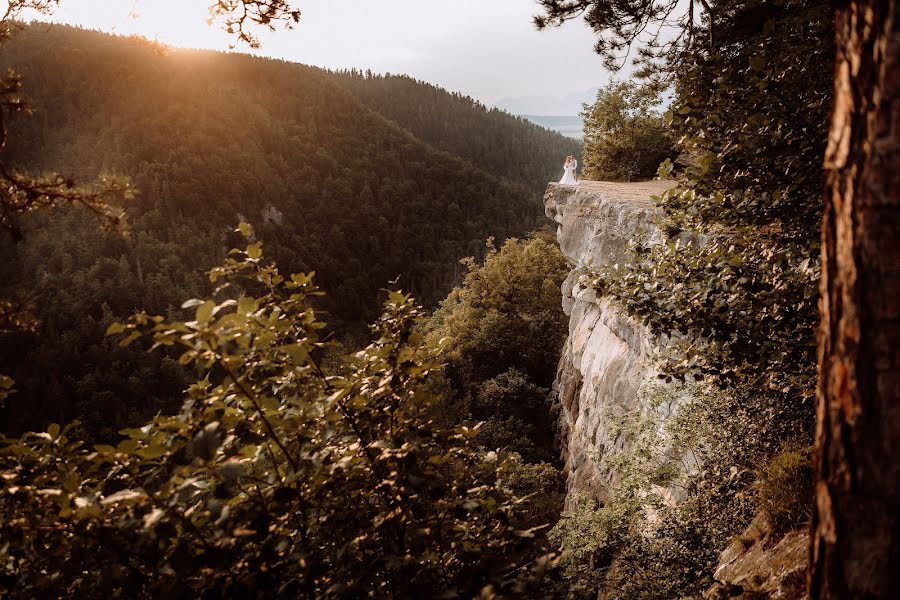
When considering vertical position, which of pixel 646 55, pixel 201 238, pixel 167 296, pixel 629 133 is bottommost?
pixel 167 296

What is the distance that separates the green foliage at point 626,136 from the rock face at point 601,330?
1333 mm

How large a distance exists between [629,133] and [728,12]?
19.7 feet

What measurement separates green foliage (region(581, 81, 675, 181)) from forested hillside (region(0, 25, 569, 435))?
56.6 m

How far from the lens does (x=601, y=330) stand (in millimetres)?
10383

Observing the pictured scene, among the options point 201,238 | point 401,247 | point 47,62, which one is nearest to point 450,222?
point 401,247

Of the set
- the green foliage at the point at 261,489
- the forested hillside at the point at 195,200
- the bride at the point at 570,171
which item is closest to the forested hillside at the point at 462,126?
the forested hillside at the point at 195,200

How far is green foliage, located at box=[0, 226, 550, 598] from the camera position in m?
1.50

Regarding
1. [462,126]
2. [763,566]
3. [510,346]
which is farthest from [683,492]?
[462,126]

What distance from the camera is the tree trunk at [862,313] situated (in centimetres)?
108

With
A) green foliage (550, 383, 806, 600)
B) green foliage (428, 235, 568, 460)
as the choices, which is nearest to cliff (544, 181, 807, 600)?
green foliage (550, 383, 806, 600)

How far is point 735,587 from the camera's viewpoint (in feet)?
8.23

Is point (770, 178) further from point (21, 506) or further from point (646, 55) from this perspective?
point (21, 506)

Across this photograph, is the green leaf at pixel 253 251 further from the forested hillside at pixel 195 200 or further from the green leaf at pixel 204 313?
the forested hillside at pixel 195 200

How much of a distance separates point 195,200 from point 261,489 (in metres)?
100
